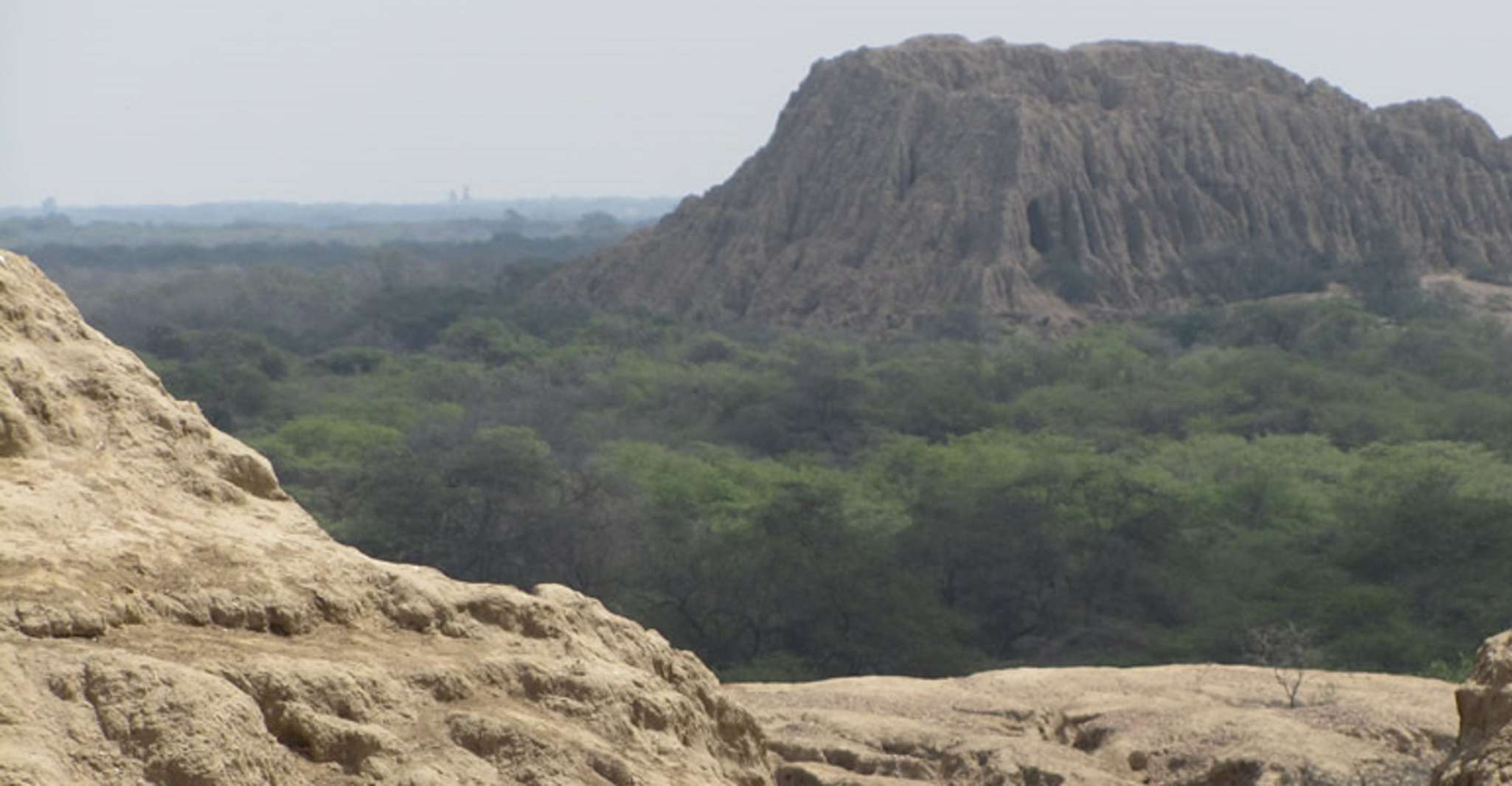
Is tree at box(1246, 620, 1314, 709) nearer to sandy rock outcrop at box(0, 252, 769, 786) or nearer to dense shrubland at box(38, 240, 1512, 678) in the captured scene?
dense shrubland at box(38, 240, 1512, 678)

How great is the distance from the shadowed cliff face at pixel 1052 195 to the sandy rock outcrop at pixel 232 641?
31.2 meters

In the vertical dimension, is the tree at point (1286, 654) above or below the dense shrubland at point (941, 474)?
above

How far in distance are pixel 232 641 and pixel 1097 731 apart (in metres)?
4.74

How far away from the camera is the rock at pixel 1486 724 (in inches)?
177

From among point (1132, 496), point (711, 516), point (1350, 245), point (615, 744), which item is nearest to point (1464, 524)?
point (1132, 496)

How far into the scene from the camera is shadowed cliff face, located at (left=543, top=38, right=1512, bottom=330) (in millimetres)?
37844

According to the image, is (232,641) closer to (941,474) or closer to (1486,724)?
(1486,724)

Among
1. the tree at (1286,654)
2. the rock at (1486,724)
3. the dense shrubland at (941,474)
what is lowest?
the dense shrubland at (941,474)

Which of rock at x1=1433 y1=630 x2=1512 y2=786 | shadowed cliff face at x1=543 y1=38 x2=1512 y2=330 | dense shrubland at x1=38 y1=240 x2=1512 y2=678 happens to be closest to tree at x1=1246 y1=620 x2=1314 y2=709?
dense shrubland at x1=38 y1=240 x2=1512 y2=678

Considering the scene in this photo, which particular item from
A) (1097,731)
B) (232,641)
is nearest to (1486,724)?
(232,641)

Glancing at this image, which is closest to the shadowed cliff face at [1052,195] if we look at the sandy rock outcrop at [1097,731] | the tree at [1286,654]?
the tree at [1286,654]

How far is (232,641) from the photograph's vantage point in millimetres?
4102

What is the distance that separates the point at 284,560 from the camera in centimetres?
446

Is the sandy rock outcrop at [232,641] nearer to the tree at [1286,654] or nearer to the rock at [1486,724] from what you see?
the rock at [1486,724]
